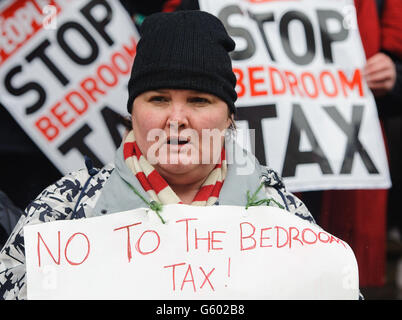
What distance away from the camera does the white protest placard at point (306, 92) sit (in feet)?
6.75

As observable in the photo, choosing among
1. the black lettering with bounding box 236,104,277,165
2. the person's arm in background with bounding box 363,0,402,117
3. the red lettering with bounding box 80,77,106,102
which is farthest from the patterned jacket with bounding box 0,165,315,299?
the person's arm in background with bounding box 363,0,402,117

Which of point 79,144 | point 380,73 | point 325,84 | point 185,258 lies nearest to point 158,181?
point 185,258

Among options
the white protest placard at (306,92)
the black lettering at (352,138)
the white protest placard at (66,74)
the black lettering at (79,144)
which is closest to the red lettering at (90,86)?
the white protest placard at (66,74)

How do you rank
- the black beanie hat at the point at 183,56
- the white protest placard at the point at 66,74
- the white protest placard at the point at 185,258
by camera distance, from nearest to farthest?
1. the white protest placard at the point at 185,258
2. the black beanie hat at the point at 183,56
3. the white protest placard at the point at 66,74

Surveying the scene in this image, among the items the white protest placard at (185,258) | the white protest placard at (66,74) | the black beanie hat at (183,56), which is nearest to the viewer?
the white protest placard at (185,258)

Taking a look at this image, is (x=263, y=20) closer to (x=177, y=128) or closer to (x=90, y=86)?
(x=90, y=86)

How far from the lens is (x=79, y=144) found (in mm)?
2055

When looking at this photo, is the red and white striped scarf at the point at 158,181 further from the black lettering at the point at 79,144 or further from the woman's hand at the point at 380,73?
the woman's hand at the point at 380,73

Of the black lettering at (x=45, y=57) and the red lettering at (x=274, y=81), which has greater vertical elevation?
the black lettering at (x=45, y=57)

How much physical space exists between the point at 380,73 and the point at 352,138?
257 millimetres

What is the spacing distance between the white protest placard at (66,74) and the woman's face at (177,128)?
64 centimetres

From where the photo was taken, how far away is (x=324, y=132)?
211cm
